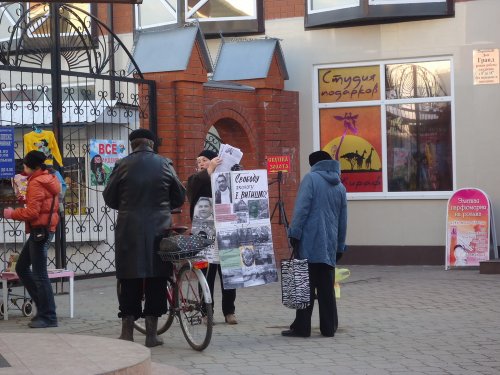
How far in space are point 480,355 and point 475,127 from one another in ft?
28.8

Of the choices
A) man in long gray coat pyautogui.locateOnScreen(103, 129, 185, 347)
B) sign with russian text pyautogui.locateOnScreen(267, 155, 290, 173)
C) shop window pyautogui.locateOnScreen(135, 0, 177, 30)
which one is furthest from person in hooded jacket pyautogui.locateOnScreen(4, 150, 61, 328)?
shop window pyautogui.locateOnScreen(135, 0, 177, 30)

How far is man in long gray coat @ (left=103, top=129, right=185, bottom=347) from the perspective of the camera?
9.49 meters

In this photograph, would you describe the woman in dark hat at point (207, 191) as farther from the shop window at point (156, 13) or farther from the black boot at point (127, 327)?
the shop window at point (156, 13)

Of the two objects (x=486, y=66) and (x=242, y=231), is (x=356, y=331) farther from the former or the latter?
(x=486, y=66)

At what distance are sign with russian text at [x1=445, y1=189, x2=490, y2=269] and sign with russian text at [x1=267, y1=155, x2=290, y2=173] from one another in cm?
254

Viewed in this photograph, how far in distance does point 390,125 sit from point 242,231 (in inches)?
303

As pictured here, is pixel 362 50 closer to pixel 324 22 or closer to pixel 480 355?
pixel 324 22

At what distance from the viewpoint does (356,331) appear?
10.6 m

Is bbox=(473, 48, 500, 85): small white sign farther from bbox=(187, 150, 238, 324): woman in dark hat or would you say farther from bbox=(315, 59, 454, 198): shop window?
bbox=(187, 150, 238, 324): woman in dark hat

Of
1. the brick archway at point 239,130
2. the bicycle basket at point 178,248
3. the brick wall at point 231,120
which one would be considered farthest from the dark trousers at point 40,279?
the brick archway at point 239,130

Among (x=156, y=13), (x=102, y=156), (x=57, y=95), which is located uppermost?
(x=156, y=13)

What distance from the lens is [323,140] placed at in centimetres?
1870

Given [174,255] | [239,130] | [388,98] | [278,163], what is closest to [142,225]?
[174,255]

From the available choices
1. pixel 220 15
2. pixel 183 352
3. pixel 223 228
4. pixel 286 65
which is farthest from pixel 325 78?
pixel 183 352
